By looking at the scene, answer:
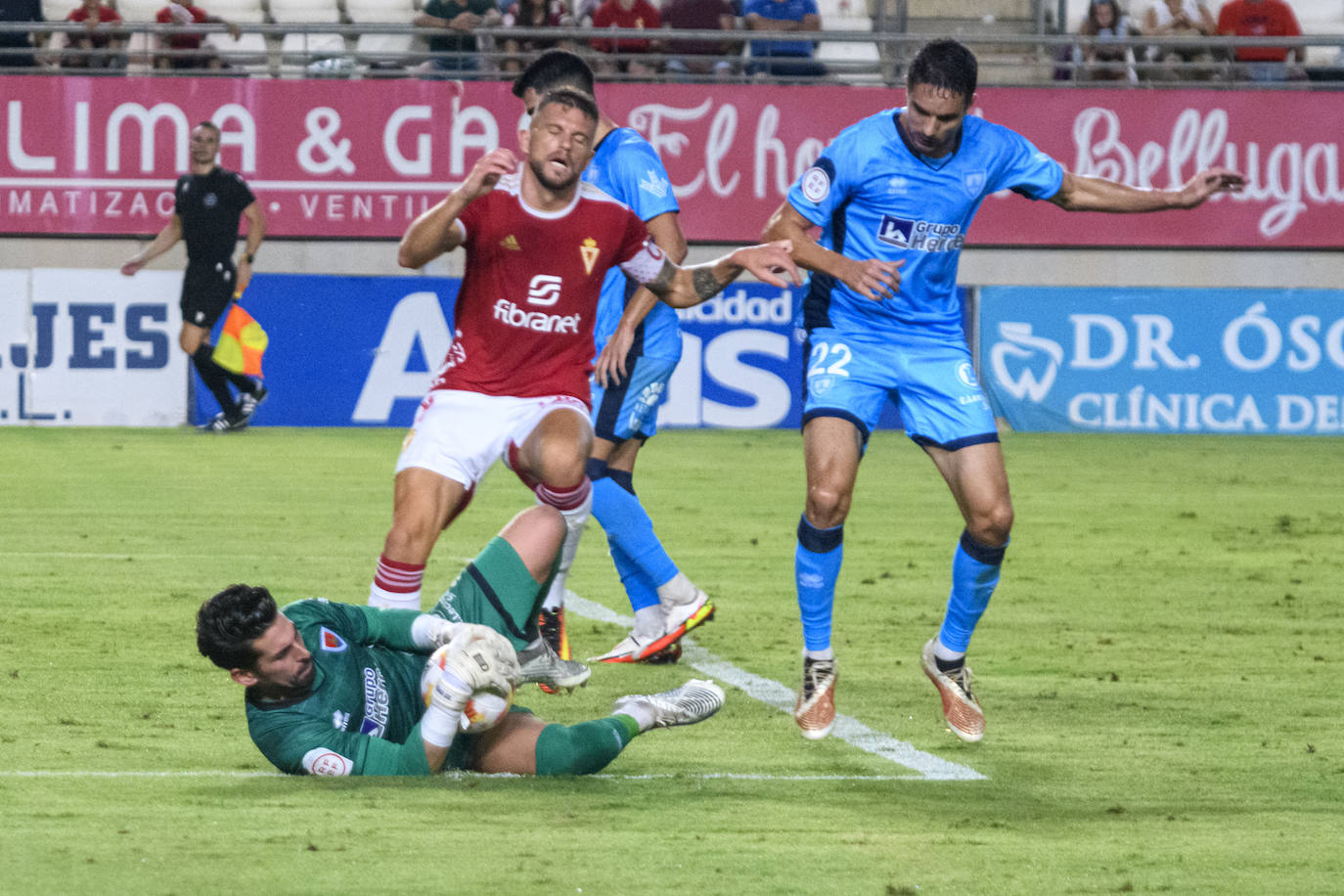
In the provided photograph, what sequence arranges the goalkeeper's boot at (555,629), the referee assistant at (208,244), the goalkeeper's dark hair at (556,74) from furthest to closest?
the referee assistant at (208,244) → the goalkeeper's boot at (555,629) → the goalkeeper's dark hair at (556,74)

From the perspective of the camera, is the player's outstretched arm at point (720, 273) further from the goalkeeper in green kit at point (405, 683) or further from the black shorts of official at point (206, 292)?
the black shorts of official at point (206, 292)

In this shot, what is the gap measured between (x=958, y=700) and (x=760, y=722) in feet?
2.19

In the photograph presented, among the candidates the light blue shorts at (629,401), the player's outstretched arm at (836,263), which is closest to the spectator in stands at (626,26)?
the light blue shorts at (629,401)

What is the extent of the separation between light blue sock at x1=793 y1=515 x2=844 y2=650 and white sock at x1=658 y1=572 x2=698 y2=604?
44.3 inches

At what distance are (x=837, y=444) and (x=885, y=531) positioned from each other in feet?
17.6

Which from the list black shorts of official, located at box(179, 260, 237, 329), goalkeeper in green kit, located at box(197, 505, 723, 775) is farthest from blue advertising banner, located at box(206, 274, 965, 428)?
goalkeeper in green kit, located at box(197, 505, 723, 775)

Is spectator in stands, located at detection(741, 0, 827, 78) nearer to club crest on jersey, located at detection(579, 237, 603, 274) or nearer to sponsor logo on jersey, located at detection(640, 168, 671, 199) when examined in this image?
sponsor logo on jersey, located at detection(640, 168, 671, 199)

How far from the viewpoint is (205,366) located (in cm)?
1697

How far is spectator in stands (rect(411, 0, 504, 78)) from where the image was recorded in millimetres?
19609

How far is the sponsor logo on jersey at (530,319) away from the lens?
630cm

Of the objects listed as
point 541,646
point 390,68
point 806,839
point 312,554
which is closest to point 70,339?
point 390,68

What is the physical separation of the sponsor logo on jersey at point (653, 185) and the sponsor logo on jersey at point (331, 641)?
2.94 meters

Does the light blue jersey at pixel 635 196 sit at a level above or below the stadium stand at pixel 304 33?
below

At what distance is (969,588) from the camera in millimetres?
6457
